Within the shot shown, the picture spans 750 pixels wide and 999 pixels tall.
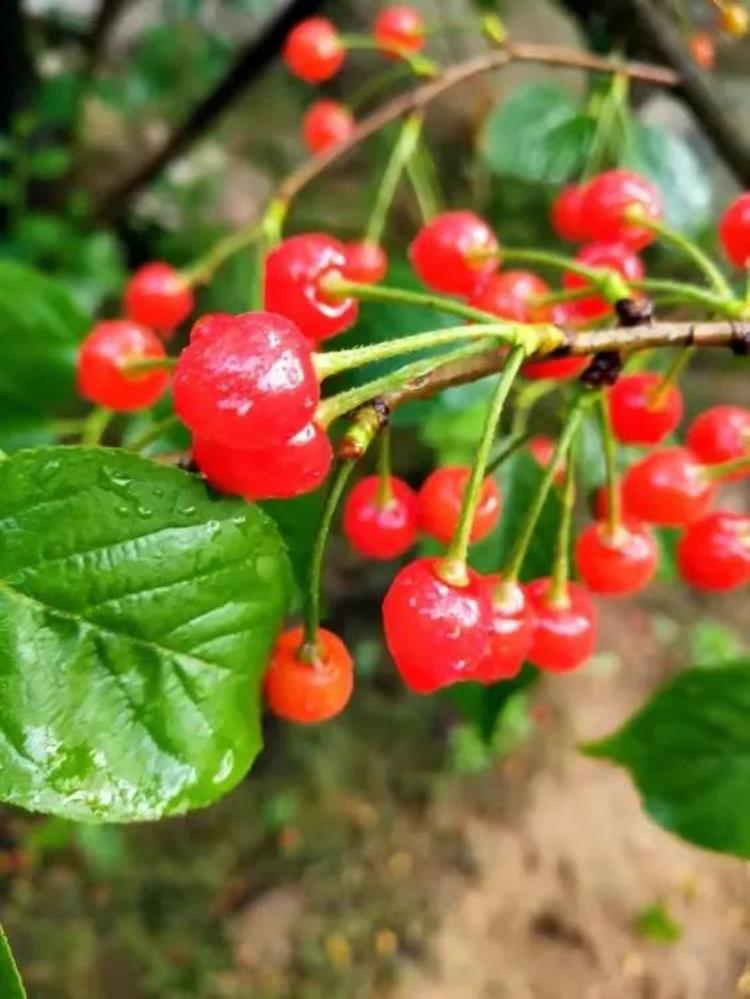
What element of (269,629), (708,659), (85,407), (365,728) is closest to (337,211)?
(85,407)

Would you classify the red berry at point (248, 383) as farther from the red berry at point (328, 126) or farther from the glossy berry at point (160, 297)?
the red berry at point (328, 126)

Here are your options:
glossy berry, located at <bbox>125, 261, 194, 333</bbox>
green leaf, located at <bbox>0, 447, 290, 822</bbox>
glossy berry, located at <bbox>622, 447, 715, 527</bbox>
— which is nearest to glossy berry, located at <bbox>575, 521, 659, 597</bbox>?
glossy berry, located at <bbox>622, 447, 715, 527</bbox>

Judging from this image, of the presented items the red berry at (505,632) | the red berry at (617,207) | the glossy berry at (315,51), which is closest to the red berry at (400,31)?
the glossy berry at (315,51)

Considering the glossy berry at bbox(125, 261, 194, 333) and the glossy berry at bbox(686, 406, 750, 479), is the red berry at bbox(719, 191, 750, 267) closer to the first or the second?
the glossy berry at bbox(686, 406, 750, 479)

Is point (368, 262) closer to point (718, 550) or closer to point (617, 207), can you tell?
point (617, 207)

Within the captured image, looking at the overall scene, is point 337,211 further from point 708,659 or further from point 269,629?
point 269,629
